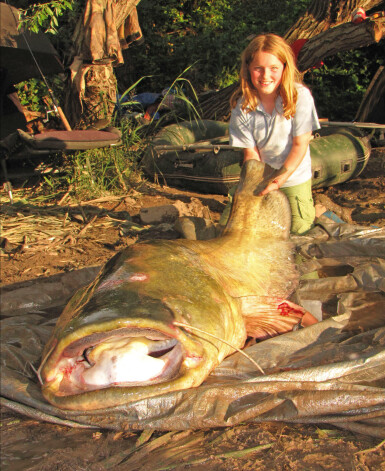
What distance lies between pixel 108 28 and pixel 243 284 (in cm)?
474

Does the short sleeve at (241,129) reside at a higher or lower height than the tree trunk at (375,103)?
higher

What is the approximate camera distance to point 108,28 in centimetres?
627

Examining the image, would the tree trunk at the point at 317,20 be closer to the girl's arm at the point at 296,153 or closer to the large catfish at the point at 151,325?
the girl's arm at the point at 296,153

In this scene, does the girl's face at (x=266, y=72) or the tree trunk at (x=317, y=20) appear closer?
the girl's face at (x=266, y=72)

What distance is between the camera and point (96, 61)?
6.46 m

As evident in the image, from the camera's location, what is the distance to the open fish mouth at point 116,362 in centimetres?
192

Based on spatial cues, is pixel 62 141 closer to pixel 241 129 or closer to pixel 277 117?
pixel 241 129

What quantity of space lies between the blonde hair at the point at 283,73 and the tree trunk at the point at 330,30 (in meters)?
4.01

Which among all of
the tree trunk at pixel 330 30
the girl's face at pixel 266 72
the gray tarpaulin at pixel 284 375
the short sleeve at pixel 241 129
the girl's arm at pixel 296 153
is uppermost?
the tree trunk at pixel 330 30

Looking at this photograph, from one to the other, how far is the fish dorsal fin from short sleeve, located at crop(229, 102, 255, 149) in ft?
1.72

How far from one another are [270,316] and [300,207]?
1.64 metres

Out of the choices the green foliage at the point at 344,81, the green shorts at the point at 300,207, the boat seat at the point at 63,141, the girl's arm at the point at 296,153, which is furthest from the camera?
the green foliage at the point at 344,81

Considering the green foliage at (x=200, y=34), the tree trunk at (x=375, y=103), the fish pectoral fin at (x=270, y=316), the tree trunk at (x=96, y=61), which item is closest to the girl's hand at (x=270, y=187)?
the fish pectoral fin at (x=270, y=316)

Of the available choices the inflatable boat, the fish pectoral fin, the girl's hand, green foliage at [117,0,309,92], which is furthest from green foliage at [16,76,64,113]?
the fish pectoral fin
